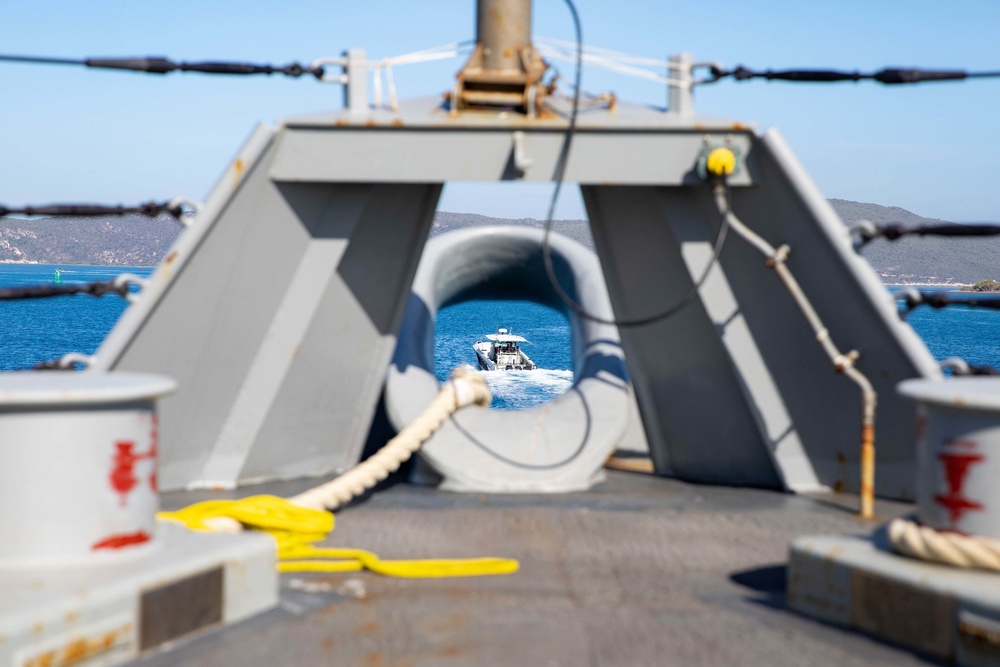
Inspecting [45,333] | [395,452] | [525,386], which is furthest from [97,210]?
[45,333]

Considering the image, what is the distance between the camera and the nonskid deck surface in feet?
11.6

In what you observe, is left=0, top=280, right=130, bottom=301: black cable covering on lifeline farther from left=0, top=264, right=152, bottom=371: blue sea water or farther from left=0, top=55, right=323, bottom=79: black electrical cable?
left=0, top=264, right=152, bottom=371: blue sea water

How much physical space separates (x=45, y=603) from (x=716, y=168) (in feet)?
13.6

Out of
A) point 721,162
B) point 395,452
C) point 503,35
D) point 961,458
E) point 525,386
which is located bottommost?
point 525,386

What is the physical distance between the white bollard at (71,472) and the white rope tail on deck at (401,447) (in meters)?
2.09

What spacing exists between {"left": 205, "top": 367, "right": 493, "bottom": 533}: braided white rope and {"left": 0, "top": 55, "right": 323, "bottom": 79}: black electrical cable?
7.38 feet

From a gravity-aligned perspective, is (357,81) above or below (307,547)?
above

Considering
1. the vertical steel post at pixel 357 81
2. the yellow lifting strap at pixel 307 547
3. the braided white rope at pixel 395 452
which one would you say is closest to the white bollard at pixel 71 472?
the yellow lifting strap at pixel 307 547

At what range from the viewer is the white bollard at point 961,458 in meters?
3.47

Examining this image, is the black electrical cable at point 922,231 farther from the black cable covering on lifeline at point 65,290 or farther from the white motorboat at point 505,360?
the white motorboat at point 505,360

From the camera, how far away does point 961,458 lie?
3.54 meters

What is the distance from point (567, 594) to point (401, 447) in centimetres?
238

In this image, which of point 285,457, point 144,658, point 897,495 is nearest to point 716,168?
point 897,495

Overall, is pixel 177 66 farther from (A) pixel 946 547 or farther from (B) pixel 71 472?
(A) pixel 946 547
